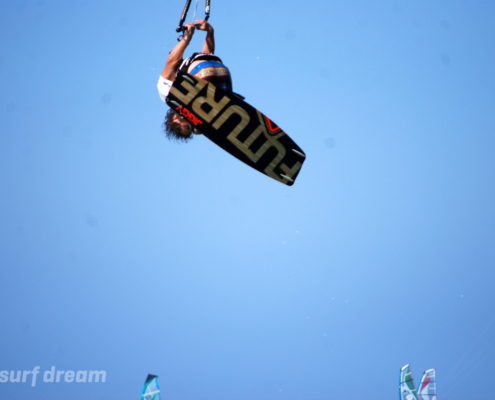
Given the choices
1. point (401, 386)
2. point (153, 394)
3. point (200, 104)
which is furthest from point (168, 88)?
point (401, 386)

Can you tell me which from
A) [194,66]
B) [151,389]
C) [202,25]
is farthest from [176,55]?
[151,389]

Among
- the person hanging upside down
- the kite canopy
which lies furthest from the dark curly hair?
the kite canopy

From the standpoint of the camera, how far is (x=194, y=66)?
30.4 ft

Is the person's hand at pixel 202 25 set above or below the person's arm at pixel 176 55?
above

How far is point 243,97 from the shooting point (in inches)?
376

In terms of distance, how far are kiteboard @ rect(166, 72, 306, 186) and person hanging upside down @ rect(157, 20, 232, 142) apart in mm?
208

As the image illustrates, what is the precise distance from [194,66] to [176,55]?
1.12 ft

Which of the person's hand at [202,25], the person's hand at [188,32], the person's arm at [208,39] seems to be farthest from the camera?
the person's arm at [208,39]

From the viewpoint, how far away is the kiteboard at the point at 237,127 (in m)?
9.06

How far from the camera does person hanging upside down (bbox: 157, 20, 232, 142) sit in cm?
904

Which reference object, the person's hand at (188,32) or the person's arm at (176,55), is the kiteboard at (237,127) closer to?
the person's arm at (176,55)

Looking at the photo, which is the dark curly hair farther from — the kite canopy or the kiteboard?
the kite canopy

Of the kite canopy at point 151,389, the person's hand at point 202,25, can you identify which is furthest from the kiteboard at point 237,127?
the kite canopy at point 151,389

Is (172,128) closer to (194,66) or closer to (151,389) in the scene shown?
(194,66)
